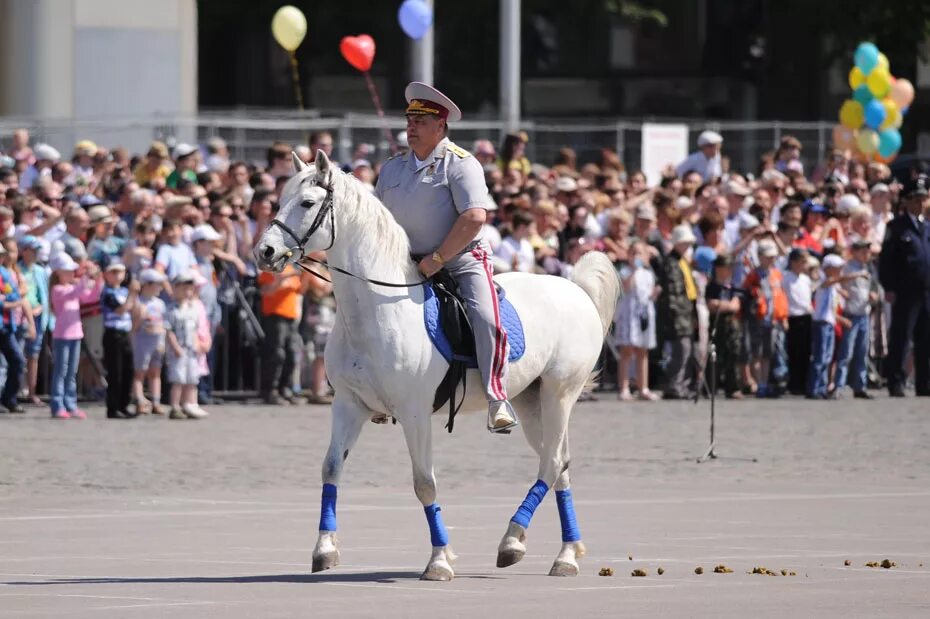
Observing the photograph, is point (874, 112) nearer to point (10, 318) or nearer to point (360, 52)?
point (360, 52)

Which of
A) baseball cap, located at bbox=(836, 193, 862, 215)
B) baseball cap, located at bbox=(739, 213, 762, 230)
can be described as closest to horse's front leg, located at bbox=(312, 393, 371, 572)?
baseball cap, located at bbox=(739, 213, 762, 230)

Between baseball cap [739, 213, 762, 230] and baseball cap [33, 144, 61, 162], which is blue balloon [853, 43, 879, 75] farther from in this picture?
baseball cap [33, 144, 61, 162]

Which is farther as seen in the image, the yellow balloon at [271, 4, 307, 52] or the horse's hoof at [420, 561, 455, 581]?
the yellow balloon at [271, 4, 307, 52]

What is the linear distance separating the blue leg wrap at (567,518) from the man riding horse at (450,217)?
606 millimetres

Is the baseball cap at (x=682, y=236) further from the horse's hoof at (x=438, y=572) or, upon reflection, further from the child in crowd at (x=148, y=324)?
the horse's hoof at (x=438, y=572)

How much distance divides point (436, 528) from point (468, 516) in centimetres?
316

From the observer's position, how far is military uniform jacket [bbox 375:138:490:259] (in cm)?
1240

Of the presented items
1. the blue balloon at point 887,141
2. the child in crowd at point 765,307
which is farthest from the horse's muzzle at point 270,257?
the blue balloon at point 887,141

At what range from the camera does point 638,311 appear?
979 inches

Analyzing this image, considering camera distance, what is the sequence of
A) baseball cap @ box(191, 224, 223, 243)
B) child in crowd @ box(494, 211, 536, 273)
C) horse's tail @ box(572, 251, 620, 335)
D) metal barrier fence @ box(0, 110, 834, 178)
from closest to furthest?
horse's tail @ box(572, 251, 620, 335), baseball cap @ box(191, 224, 223, 243), child in crowd @ box(494, 211, 536, 273), metal barrier fence @ box(0, 110, 834, 178)

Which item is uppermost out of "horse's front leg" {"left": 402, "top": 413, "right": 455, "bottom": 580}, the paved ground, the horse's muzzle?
the horse's muzzle

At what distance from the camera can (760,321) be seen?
2555cm

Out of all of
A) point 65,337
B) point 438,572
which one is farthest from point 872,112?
point 438,572

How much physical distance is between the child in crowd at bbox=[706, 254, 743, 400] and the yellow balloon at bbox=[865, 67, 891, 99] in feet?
26.5
